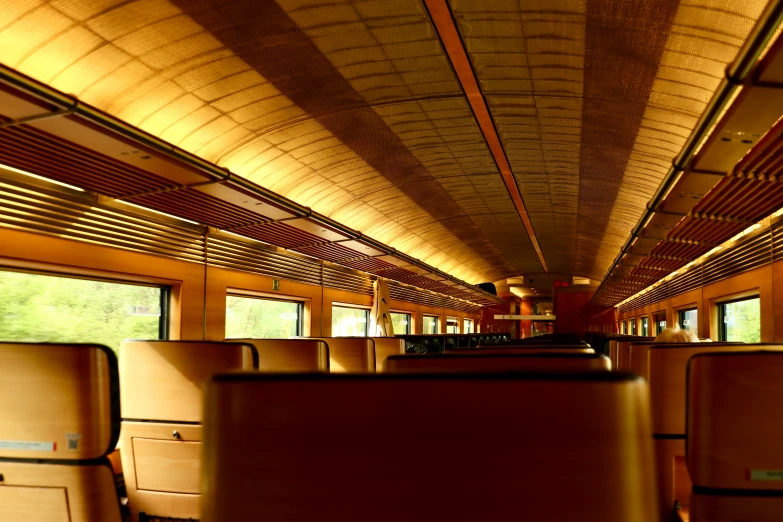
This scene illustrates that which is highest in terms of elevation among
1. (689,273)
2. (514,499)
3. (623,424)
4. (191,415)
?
(689,273)

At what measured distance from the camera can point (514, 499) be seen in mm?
1056

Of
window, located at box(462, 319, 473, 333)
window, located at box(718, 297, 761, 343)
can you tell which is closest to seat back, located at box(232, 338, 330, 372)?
window, located at box(718, 297, 761, 343)

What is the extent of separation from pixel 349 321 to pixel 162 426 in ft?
39.1

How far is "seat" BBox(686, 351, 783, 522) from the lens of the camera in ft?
7.72

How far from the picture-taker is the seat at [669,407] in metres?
3.55

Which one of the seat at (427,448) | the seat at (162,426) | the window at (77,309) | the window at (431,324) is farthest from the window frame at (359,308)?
the seat at (427,448)

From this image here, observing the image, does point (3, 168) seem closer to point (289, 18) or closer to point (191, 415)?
point (289, 18)

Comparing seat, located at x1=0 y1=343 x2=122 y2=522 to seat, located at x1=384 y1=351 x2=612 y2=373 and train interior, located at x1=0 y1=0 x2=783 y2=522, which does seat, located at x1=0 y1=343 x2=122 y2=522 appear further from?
seat, located at x1=384 y1=351 x2=612 y2=373

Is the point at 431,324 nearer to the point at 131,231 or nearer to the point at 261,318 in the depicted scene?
the point at 261,318

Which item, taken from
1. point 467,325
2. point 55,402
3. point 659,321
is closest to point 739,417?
point 55,402

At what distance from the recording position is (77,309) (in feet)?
22.9

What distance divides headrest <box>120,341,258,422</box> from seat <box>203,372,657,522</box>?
249 cm

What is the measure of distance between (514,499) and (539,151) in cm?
951

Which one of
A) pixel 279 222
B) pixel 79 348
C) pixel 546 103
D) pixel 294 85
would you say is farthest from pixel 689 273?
pixel 79 348
